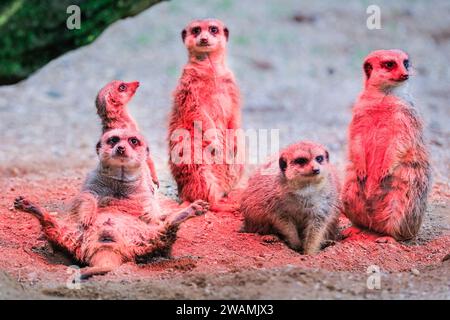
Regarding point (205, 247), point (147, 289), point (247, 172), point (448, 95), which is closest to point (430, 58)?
point (448, 95)

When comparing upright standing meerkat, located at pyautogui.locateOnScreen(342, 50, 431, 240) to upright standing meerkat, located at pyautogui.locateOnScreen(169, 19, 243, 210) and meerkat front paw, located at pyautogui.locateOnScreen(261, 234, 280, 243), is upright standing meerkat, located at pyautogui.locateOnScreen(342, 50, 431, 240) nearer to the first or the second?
meerkat front paw, located at pyautogui.locateOnScreen(261, 234, 280, 243)

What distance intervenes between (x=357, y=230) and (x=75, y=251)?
1.76 meters

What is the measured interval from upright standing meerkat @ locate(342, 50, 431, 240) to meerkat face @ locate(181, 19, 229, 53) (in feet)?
3.40

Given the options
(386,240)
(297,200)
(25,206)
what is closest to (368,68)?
(297,200)

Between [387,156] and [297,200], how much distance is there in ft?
2.08

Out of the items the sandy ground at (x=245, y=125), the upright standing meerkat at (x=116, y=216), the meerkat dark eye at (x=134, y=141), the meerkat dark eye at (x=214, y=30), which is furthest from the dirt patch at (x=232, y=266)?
the meerkat dark eye at (x=214, y=30)

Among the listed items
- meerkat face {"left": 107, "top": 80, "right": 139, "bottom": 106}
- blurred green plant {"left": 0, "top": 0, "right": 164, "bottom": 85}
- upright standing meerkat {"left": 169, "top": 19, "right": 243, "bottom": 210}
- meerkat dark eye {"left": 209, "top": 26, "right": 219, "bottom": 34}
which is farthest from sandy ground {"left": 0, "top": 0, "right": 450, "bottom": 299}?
meerkat dark eye {"left": 209, "top": 26, "right": 219, "bottom": 34}

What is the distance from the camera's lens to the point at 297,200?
4.66m

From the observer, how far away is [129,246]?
429 centimetres

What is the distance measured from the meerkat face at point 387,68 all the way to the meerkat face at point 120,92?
55.7 inches

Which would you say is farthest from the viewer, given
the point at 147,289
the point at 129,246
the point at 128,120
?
the point at 128,120

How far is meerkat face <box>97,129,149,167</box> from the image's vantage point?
4270 mm

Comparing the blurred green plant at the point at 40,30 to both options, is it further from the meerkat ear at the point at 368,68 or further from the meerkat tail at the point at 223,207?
Answer: the meerkat ear at the point at 368,68

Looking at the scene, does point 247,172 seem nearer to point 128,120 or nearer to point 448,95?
point 128,120
